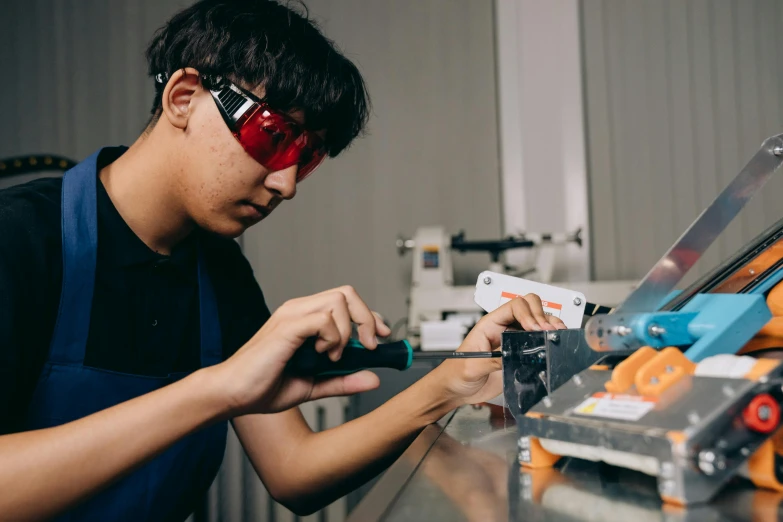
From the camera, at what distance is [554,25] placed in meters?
2.53

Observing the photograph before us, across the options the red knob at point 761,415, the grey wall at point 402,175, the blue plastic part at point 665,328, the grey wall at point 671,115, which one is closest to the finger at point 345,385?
the blue plastic part at point 665,328

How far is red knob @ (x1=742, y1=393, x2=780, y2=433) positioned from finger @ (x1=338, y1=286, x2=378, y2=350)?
0.40 metres

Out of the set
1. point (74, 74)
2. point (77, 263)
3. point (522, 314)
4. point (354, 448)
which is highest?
point (74, 74)

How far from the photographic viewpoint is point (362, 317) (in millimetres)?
733

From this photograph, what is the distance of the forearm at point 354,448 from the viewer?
0.97 meters

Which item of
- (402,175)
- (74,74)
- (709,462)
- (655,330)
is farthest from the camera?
(74,74)

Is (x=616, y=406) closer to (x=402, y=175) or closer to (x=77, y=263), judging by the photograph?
(x=77, y=263)

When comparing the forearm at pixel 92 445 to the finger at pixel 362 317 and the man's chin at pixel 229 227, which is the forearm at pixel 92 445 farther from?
the man's chin at pixel 229 227

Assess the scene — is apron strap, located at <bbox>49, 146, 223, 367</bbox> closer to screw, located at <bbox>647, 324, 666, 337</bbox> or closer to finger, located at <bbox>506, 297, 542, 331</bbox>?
finger, located at <bbox>506, 297, 542, 331</bbox>

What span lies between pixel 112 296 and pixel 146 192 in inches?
7.6

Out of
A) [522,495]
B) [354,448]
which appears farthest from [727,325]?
[354,448]

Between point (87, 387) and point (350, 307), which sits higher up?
point (350, 307)

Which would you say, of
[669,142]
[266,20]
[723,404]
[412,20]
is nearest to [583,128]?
[669,142]

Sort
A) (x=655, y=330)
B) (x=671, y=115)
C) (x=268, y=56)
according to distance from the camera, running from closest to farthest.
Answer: (x=655, y=330) < (x=268, y=56) < (x=671, y=115)
